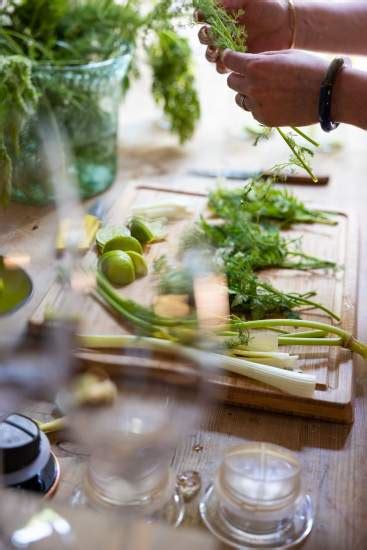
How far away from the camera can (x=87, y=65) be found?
4.32 feet

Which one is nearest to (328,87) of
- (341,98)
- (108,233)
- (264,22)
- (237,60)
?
(341,98)

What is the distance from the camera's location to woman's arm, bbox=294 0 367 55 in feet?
4.20

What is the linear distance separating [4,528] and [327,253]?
2.49 ft

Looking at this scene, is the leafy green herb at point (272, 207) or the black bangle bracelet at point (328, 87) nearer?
the black bangle bracelet at point (328, 87)

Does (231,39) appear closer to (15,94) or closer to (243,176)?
(15,94)

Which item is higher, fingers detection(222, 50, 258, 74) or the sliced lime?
fingers detection(222, 50, 258, 74)

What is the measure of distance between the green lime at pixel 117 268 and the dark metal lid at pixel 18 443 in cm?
21

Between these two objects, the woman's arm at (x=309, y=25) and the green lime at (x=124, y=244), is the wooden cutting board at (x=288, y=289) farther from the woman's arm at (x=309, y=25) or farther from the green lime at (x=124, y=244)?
the woman's arm at (x=309, y=25)

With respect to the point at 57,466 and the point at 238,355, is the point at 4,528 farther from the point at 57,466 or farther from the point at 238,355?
the point at 238,355

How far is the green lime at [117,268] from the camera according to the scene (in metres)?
0.90

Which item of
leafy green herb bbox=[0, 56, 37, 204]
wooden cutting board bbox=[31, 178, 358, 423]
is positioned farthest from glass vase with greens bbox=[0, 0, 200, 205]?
wooden cutting board bbox=[31, 178, 358, 423]

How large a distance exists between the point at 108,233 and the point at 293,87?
0.31 m

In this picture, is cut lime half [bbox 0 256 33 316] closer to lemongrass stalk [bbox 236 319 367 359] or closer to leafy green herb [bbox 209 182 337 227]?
lemongrass stalk [bbox 236 319 367 359]

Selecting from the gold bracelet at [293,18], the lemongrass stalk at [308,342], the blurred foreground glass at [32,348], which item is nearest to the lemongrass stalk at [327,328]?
Answer: the lemongrass stalk at [308,342]
